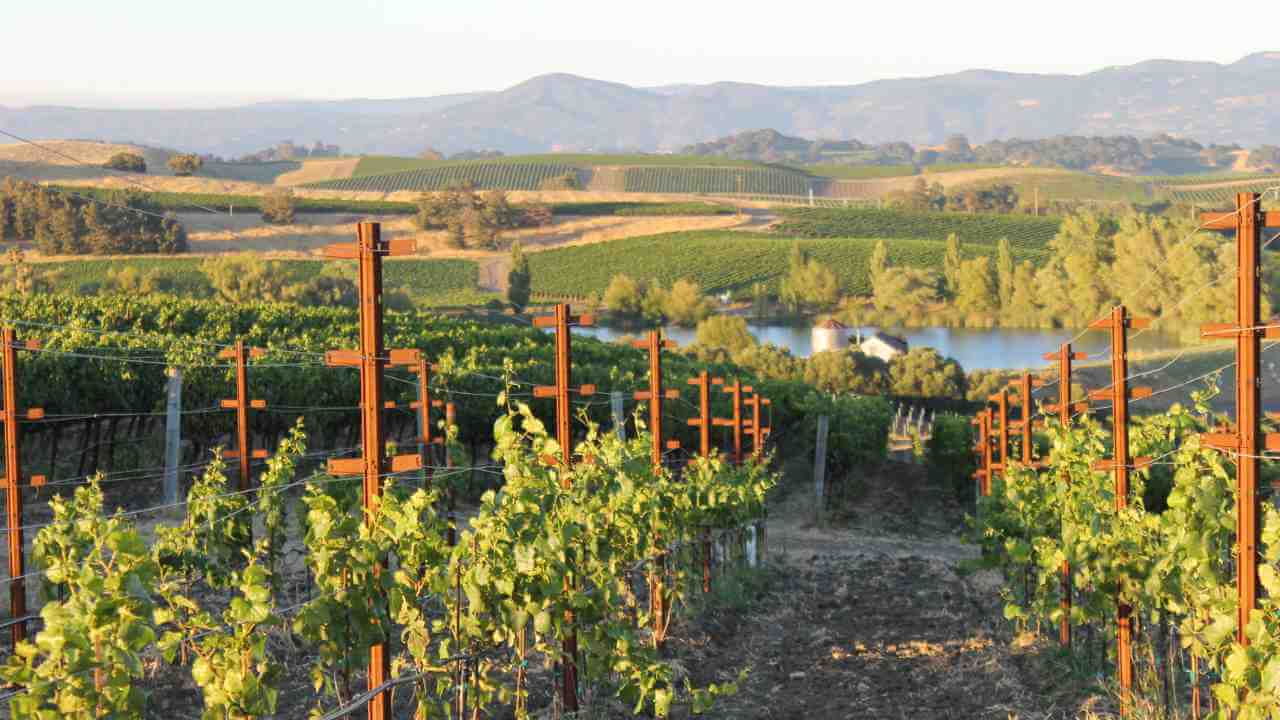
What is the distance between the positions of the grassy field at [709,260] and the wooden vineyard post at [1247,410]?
69780mm

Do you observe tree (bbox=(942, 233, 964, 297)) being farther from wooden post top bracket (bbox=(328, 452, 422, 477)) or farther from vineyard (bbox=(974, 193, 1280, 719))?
wooden post top bracket (bbox=(328, 452, 422, 477))

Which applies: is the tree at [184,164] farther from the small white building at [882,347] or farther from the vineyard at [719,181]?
the small white building at [882,347]

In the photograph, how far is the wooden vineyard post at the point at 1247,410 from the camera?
759cm

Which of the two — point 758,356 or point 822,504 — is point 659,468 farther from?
point 758,356

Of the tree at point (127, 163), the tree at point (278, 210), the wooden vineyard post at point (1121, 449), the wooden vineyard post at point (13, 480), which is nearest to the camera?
→ the wooden vineyard post at point (13, 480)

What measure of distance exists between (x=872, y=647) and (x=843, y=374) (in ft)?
111

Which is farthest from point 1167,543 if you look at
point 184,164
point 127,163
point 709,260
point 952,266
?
Answer: point 184,164

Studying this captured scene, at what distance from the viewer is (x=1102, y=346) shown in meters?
74.4

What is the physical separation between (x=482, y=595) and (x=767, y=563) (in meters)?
11.9

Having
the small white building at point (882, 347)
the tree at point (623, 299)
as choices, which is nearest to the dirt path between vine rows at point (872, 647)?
the small white building at point (882, 347)

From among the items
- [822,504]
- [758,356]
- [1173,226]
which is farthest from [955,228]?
[822,504]

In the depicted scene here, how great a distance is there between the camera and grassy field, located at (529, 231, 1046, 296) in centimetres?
8231

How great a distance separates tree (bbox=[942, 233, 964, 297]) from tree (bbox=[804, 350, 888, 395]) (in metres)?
33.0

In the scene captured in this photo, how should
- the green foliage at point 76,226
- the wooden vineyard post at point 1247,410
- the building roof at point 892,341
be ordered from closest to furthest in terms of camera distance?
the wooden vineyard post at point 1247,410, the building roof at point 892,341, the green foliage at point 76,226
